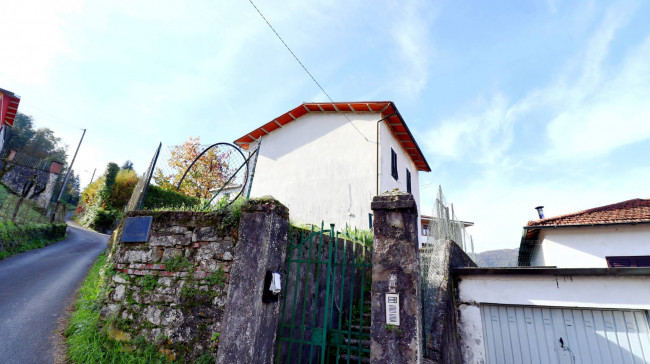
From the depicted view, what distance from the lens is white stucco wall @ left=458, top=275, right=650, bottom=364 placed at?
15.5ft

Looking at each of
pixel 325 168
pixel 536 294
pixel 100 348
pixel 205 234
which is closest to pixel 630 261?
pixel 536 294

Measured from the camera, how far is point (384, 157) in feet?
37.1

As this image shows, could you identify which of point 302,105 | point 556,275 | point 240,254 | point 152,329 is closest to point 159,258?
point 152,329

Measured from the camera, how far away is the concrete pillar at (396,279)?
9.14 feet

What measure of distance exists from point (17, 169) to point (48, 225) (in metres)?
21.0

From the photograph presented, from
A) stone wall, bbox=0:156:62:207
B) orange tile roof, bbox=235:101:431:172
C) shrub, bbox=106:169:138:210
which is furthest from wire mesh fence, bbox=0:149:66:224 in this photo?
orange tile roof, bbox=235:101:431:172

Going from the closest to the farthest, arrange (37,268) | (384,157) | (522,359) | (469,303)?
1. (522,359)
2. (469,303)
3. (37,268)
4. (384,157)

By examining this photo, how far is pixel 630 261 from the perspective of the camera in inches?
358

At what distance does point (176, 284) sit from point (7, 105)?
2386cm

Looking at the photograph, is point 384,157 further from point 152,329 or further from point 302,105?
point 152,329

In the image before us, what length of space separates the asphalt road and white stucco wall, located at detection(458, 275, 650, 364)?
681 cm

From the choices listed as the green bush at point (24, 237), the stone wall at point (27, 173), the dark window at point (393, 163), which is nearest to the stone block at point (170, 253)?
the dark window at point (393, 163)

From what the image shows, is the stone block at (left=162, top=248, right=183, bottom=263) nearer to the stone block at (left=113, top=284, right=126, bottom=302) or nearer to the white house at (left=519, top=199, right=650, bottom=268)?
the stone block at (left=113, top=284, right=126, bottom=302)

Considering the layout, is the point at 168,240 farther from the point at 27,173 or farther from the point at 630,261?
the point at 27,173
